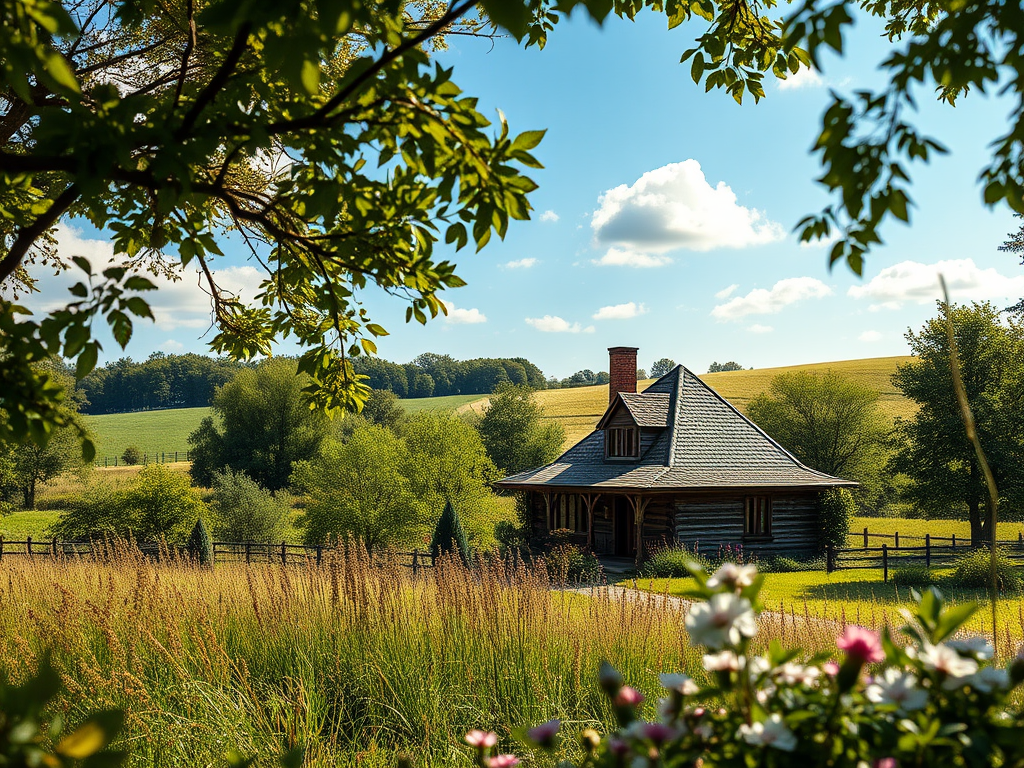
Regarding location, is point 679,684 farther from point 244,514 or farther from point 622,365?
point 244,514

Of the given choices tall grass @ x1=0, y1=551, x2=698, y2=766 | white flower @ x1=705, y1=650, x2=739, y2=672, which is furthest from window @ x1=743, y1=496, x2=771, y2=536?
white flower @ x1=705, y1=650, x2=739, y2=672

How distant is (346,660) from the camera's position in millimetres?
5320

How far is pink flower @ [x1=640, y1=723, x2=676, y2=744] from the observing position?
1.55 meters

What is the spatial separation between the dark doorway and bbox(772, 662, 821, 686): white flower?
23908 mm

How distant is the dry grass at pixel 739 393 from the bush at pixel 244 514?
103 ft

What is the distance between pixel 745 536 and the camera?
23875 millimetres

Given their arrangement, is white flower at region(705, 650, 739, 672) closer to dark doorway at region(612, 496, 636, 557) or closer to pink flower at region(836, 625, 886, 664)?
pink flower at region(836, 625, 886, 664)

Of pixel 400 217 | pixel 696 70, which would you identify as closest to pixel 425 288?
pixel 400 217

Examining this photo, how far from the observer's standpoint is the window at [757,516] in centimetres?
2420

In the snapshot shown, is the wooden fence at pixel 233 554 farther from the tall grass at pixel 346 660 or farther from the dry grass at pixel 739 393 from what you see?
the dry grass at pixel 739 393

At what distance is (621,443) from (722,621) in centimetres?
2506

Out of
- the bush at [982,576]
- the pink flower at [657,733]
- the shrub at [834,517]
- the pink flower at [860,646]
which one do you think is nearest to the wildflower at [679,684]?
the pink flower at [657,733]

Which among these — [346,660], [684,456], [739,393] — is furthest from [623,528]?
[739,393]

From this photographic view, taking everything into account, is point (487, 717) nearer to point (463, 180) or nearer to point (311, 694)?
point (311, 694)
